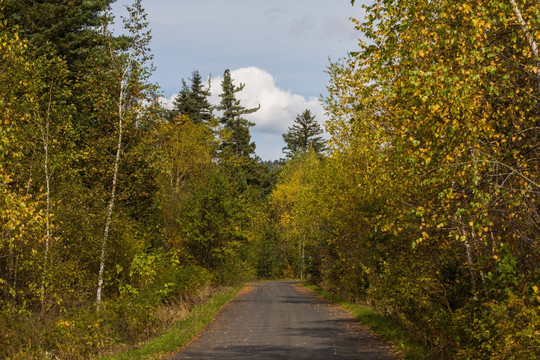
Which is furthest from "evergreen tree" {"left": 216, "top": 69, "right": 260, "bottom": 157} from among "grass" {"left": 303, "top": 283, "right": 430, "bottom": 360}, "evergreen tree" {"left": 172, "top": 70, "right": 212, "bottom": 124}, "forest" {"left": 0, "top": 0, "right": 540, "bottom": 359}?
"grass" {"left": 303, "top": 283, "right": 430, "bottom": 360}

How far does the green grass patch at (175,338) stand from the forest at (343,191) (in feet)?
3.46

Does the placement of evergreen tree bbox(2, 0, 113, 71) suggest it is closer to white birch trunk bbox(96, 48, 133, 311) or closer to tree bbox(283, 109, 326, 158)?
white birch trunk bbox(96, 48, 133, 311)

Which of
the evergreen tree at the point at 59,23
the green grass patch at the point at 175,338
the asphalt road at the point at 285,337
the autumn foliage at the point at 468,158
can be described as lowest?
the asphalt road at the point at 285,337

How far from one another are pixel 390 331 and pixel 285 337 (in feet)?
10.0

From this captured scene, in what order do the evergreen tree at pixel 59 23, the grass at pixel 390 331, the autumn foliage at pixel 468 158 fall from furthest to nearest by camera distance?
the evergreen tree at pixel 59 23, the grass at pixel 390 331, the autumn foliage at pixel 468 158

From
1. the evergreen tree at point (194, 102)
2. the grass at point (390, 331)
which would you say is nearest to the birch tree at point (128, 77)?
the grass at point (390, 331)

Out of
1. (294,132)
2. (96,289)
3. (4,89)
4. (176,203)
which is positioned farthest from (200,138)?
(294,132)

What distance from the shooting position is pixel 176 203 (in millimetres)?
33656

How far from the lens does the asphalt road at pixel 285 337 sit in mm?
12547

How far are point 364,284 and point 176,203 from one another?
14.9 metres

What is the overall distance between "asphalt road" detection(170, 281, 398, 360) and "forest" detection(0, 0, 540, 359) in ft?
4.81

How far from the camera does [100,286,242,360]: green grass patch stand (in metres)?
12.5

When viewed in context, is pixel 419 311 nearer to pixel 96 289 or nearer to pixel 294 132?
pixel 96 289

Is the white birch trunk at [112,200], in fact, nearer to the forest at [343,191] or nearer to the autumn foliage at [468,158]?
the forest at [343,191]
